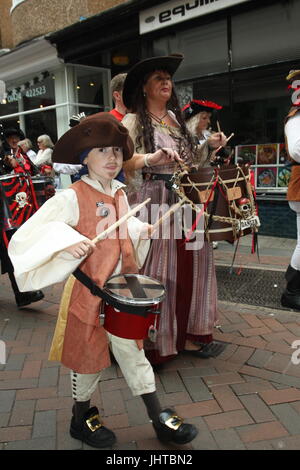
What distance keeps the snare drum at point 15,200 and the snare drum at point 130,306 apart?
7.74 feet

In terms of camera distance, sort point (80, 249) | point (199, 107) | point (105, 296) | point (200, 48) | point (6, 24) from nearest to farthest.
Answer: point (80, 249) < point (105, 296) < point (199, 107) < point (200, 48) < point (6, 24)

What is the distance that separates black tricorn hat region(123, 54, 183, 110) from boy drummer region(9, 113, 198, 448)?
0.80m

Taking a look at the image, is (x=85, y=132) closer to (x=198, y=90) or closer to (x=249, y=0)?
(x=249, y=0)

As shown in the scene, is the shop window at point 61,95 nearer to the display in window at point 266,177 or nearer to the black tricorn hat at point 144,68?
the display in window at point 266,177

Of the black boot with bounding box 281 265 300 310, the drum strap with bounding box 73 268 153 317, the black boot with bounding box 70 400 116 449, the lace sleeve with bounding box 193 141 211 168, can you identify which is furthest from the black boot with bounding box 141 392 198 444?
the black boot with bounding box 281 265 300 310

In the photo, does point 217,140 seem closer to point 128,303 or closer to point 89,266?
point 89,266

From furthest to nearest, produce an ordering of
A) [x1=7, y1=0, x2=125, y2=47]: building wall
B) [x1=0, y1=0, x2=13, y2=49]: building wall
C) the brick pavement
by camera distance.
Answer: [x1=0, y1=0, x2=13, y2=49]: building wall
[x1=7, y1=0, x2=125, y2=47]: building wall
the brick pavement

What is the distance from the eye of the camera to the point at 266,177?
734 cm

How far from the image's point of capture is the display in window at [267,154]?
715 centimetres

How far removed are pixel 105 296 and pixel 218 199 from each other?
98 centimetres

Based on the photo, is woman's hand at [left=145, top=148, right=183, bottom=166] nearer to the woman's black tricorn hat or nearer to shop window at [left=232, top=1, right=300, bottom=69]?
the woman's black tricorn hat

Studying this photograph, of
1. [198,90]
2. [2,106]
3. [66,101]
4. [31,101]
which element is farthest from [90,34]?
[2,106]

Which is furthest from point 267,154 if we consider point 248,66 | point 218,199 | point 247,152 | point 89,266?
point 89,266

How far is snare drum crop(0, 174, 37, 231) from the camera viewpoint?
4050 millimetres
